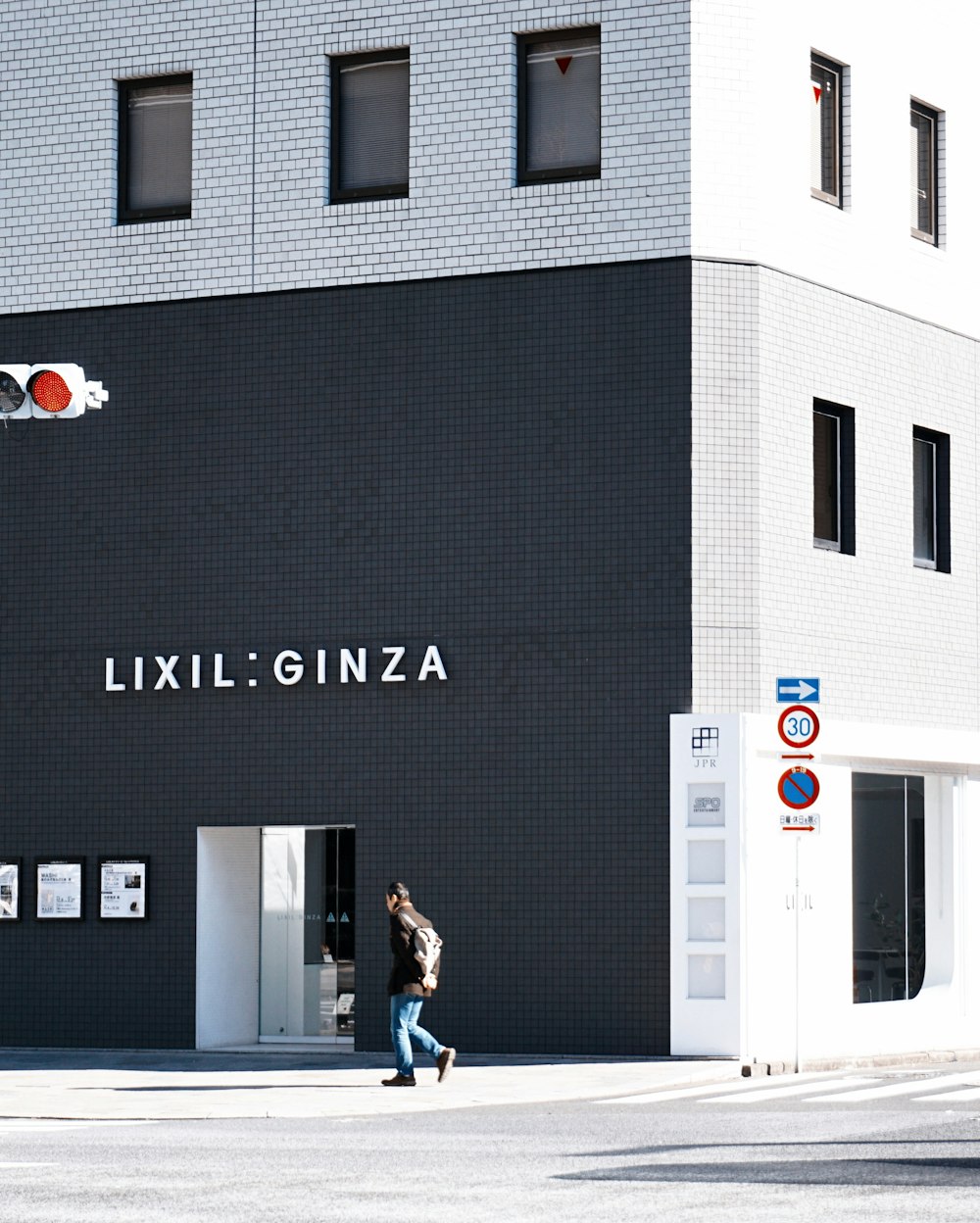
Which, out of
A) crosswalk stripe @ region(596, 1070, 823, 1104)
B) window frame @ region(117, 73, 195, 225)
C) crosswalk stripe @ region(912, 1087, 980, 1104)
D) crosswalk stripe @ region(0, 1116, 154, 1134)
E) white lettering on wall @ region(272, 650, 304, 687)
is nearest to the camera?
crosswalk stripe @ region(0, 1116, 154, 1134)

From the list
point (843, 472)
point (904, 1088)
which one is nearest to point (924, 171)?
point (843, 472)

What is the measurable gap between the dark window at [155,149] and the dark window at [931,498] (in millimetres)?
8682

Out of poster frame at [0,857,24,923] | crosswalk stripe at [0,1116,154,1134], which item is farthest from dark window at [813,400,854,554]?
crosswalk stripe at [0,1116,154,1134]

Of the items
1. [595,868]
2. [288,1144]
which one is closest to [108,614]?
[595,868]

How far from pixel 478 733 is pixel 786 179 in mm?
6544

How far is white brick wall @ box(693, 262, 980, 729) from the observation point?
23.2 meters

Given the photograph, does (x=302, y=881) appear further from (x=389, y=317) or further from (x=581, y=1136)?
(x=581, y=1136)

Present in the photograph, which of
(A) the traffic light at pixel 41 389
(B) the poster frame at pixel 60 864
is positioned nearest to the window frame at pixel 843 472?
(B) the poster frame at pixel 60 864

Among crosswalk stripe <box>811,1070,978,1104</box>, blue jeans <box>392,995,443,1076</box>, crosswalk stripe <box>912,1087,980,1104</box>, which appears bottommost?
crosswalk stripe <box>811,1070,978,1104</box>

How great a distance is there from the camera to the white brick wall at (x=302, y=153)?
77.4 feet

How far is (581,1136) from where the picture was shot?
16.1 metres

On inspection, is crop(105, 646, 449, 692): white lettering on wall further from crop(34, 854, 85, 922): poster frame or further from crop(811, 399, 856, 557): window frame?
crop(811, 399, 856, 557): window frame

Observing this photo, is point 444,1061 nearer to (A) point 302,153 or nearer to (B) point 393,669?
(B) point 393,669

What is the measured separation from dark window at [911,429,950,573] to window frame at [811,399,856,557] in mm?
1586
